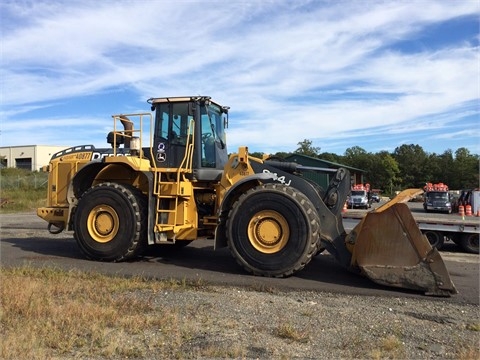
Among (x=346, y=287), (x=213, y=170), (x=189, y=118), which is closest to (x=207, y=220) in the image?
(x=213, y=170)

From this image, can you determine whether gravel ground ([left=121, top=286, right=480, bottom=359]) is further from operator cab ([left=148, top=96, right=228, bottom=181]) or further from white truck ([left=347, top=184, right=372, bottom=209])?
white truck ([left=347, top=184, right=372, bottom=209])

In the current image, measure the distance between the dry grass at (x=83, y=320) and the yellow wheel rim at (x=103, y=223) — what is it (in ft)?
6.99

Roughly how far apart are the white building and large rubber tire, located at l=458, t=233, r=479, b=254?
79.9 metres

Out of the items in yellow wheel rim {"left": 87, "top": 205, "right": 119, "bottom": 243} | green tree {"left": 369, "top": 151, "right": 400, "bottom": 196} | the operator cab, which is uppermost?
green tree {"left": 369, "top": 151, "right": 400, "bottom": 196}

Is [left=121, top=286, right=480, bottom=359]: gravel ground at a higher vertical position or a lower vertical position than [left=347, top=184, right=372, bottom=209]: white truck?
lower

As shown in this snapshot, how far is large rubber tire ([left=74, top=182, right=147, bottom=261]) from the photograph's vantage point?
9289 millimetres

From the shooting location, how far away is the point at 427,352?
4.72 m

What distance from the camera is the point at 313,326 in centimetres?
545

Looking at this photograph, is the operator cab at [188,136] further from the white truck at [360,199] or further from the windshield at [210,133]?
the white truck at [360,199]

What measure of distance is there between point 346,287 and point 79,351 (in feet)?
14.5

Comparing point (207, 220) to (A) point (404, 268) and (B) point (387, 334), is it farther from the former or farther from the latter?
(B) point (387, 334)

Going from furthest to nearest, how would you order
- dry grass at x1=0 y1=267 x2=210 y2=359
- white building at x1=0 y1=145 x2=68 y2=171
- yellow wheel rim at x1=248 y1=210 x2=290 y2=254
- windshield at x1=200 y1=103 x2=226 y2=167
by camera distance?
white building at x1=0 y1=145 x2=68 y2=171 < windshield at x1=200 y1=103 x2=226 y2=167 < yellow wheel rim at x1=248 y1=210 x2=290 y2=254 < dry grass at x1=0 y1=267 x2=210 y2=359

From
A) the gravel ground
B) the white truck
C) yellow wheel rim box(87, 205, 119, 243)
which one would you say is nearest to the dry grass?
the gravel ground

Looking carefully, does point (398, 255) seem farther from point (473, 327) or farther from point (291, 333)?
point (291, 333)
